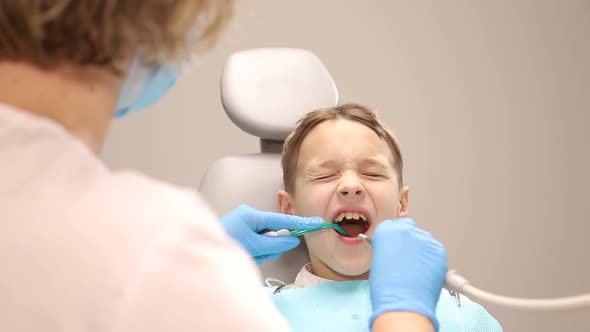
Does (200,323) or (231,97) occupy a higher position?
(200,323)

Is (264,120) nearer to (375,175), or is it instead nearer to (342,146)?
(342,146)

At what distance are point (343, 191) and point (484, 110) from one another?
1179 millimetres

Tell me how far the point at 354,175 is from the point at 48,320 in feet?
4.16

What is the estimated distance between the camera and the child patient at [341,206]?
1.68 m

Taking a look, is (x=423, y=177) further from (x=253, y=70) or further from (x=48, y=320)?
(x=48, y=320)

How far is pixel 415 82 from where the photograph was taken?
8.85ft

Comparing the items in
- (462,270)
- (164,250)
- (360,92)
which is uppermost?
(164,250)

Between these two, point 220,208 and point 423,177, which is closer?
point 220,208

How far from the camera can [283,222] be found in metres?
1.76

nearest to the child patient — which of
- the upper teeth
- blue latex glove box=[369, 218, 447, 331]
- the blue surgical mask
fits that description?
the upper teeth

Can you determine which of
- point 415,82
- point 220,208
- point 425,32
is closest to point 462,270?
point 415,82

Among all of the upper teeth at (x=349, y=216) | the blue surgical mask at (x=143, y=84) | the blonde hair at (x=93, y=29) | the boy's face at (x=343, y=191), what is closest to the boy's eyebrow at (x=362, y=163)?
the boy's face at (x=343, y=191)

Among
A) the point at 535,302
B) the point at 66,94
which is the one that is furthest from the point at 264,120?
the point at 66,94

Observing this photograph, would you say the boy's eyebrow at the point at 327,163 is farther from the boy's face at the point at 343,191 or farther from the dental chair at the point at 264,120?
the dental chair at the point at 264,120
